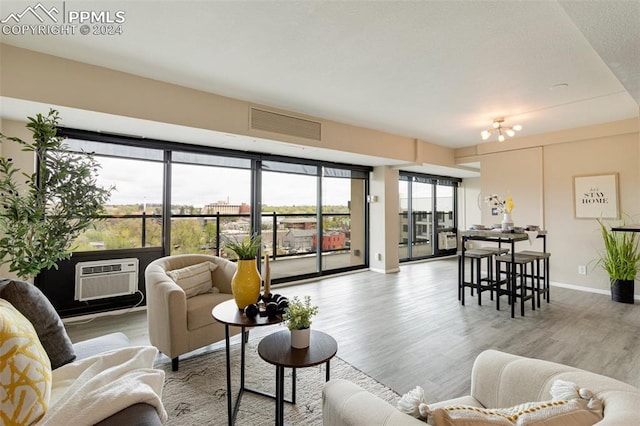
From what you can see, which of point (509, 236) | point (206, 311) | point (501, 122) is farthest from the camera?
point (501, 122)

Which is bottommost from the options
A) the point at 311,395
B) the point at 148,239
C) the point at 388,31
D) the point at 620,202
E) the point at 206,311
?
the point at 311,395

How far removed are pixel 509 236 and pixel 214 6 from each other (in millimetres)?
4221

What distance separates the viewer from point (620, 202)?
4738 millimetres

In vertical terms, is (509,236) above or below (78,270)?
above

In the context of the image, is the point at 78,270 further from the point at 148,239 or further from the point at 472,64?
the point at 472,64

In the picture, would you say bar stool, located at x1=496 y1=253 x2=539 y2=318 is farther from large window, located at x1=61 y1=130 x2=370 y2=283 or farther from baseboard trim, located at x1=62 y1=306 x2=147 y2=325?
baseboard trim, located at x1=62 y1=306 x2=147 y2=325

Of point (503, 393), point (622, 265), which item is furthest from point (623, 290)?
point (503, 393)

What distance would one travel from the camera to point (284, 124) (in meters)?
4.18

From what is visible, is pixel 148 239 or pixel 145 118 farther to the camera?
pixel 148 239

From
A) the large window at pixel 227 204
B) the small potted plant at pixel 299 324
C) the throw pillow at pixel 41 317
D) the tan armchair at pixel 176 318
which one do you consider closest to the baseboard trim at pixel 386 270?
the large window at pixel 227 204

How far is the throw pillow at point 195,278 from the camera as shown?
2893 mm

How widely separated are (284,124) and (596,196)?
16.9 ft

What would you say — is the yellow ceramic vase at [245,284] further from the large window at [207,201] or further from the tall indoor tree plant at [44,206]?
the large window at [207,201]

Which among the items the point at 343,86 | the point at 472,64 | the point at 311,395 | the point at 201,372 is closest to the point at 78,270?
the point at 201,372
